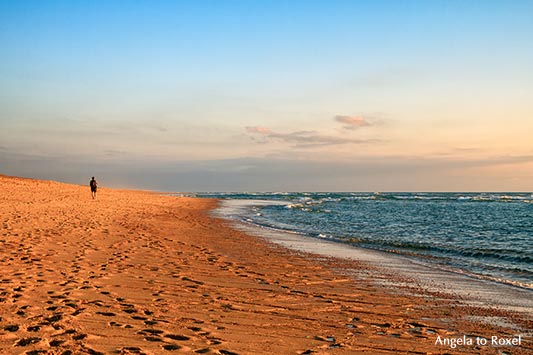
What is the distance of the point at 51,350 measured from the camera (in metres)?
4.49

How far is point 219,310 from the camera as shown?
6.46m

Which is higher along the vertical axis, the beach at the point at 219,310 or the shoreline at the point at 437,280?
the beach at the point at 219,310

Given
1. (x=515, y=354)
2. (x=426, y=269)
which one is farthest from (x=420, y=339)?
(x=426, y=269)

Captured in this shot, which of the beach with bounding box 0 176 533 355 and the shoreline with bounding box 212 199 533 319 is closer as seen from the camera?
the beach with bounding box 0 176 533 355

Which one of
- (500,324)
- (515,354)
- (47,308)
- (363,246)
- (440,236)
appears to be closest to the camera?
(515,354)

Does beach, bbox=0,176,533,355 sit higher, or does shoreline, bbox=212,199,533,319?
beach, bbox=0,176,533,355

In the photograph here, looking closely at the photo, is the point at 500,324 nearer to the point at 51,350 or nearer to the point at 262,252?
the point at 51,350

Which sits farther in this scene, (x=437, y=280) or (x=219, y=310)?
(x=437, y=280)

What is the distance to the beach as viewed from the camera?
16.4 feet

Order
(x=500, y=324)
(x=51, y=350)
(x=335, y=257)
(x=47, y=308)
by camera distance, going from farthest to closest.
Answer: (x=335, y=257) < (x=500, y=324) < (x=47, y=308) < (x=51, y=350)

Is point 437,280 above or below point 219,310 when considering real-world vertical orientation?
below

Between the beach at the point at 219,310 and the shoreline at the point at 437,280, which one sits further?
the shoreline at the point at 437,280

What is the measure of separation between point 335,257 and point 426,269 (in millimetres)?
2905

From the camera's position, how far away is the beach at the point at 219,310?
16.4 feet
